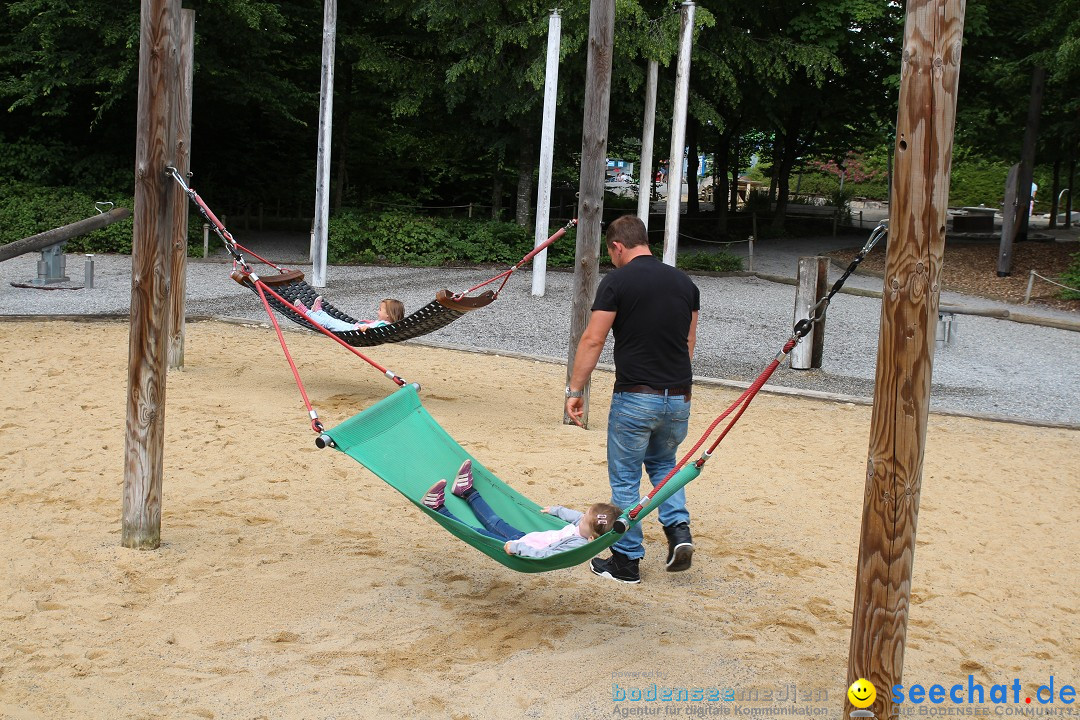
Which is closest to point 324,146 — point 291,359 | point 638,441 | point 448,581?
point 291,359

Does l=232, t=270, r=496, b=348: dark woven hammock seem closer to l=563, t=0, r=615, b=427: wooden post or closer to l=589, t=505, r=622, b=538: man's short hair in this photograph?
l=563, t=0, r=615, b=427: wooden post

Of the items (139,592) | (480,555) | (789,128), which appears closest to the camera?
(139,592)

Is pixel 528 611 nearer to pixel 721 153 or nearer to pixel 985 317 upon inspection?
pixel 985 317

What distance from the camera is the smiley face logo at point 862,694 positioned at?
11.0 ft

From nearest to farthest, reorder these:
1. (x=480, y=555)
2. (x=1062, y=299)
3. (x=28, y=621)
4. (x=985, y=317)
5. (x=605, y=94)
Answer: (x=28, y=621)
(x=480, y=555)
(x=605, y=94)
(x=985, y=317)
(x=1062, y=299)

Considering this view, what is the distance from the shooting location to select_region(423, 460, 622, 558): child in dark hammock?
13.6 ft

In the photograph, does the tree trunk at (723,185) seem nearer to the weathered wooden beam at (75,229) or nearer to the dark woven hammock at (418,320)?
the weathered wooden beam at (75,229)

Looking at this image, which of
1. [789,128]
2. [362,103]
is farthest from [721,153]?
[362,103]

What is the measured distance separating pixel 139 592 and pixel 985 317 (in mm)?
13332

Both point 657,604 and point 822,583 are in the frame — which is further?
point 822,583

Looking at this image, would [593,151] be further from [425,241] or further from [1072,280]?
[1072,280]

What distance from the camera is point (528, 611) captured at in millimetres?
4422

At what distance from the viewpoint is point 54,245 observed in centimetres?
1287

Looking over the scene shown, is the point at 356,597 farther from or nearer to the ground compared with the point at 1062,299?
nearer to the ground
